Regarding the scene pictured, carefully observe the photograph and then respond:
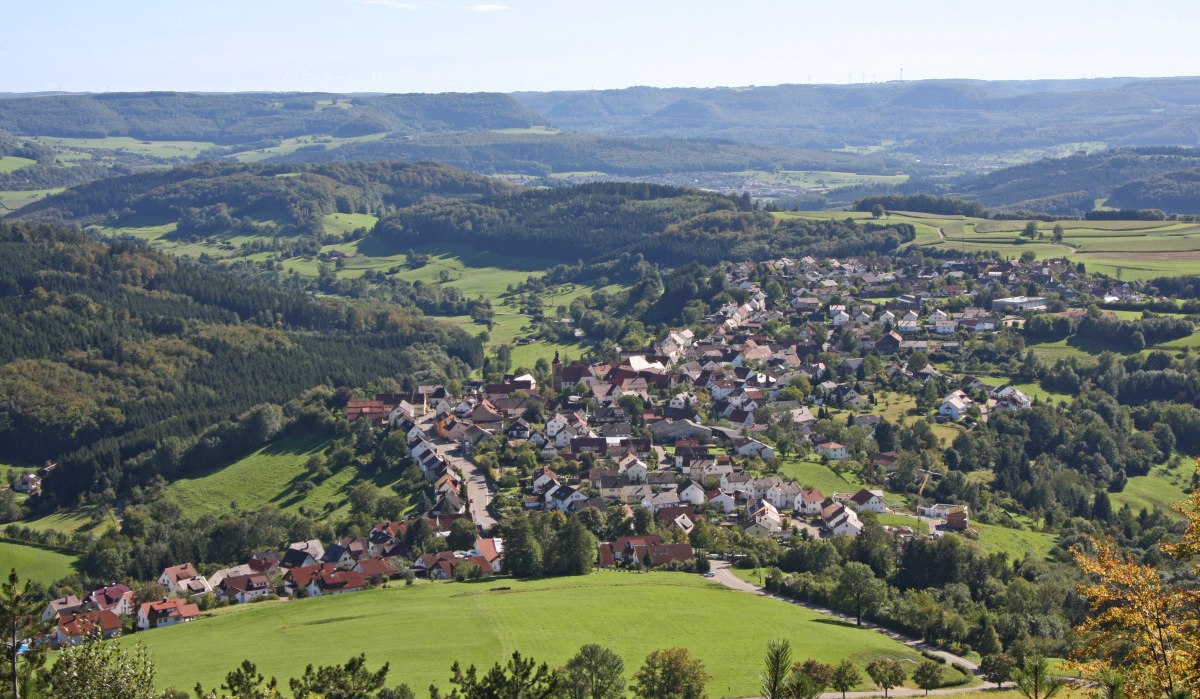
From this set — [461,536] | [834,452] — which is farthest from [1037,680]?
[834,452]

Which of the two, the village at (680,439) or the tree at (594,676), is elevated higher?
the tree at (594,676)

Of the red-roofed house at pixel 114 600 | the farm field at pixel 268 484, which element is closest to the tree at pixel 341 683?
the red-roofed house at pixel 114 600

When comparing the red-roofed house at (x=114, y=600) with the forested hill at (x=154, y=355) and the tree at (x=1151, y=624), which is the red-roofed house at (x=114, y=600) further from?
the tree at (x=1151, y=624)

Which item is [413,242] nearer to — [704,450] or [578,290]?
[578,290]

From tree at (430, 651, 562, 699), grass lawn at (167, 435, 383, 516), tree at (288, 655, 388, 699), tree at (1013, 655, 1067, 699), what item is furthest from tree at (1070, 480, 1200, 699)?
grass lawn at (167, 435, 383, 516)

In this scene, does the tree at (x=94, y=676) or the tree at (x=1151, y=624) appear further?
the tree at (x=94, y=676)

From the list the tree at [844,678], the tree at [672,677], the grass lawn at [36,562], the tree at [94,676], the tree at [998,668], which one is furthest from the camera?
the grass lawn at [36,562]

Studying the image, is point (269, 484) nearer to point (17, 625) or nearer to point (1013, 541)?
point (1013, 541)
